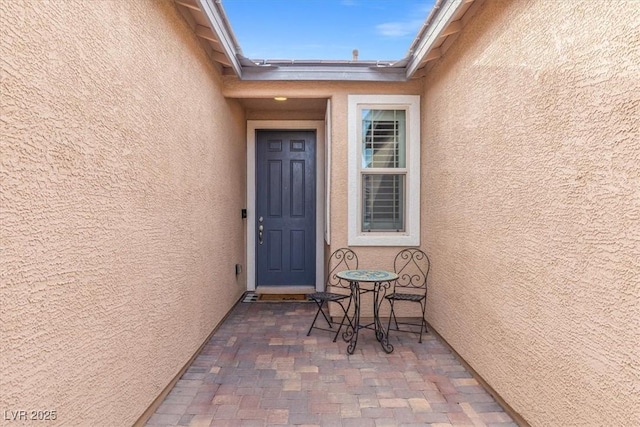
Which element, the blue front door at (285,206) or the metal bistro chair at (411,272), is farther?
the blue front door at (285,206)

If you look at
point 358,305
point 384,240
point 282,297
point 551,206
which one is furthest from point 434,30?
point 282,297

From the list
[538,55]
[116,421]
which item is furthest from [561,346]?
[116,421]

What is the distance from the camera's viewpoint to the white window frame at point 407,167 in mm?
4086

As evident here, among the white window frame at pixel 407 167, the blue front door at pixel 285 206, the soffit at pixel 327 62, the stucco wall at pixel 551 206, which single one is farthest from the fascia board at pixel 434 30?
the blue front door at pixel 285 206

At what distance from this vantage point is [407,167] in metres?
4.14

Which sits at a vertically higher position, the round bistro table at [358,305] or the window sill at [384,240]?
the window sill at [384,240]

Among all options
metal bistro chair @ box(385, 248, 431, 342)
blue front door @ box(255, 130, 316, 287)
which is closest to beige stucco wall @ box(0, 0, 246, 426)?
metal bistro chair @ box(385, 248, 431, 342)

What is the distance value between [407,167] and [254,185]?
229 cm

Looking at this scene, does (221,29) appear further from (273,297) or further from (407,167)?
(273,297)

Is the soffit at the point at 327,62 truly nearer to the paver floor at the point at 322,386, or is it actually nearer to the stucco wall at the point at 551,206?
the stucco wall at the point at 551,206

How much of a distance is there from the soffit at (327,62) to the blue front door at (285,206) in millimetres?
1444

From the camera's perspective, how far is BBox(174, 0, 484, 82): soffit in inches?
110

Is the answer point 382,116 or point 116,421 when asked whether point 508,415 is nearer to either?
point 116,421

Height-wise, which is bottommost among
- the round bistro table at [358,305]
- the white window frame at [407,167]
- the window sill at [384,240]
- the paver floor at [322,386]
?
the paver floor at [322,386]
